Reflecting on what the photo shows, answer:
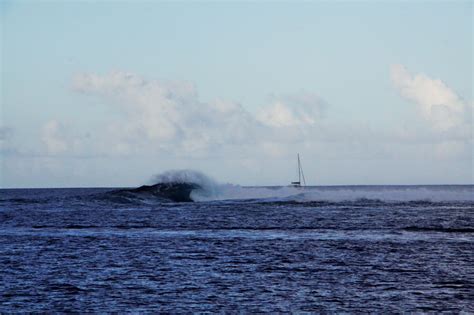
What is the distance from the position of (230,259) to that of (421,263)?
9.91 meters

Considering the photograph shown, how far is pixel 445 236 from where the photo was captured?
51.2 meters

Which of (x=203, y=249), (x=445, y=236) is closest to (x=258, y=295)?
(x=203, y=249)

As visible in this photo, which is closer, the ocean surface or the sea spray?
the ocean surface

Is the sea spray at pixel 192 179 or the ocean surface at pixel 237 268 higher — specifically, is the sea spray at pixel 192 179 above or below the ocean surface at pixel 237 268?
above

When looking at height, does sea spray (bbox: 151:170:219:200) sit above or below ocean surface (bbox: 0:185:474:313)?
above

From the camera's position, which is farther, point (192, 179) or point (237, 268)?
point (192, 179)

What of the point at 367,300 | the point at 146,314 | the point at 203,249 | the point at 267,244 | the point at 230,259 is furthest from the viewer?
the point at 267,244

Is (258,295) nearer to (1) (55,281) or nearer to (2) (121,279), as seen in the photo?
(2) (121,279)

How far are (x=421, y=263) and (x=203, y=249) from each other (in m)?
13.0

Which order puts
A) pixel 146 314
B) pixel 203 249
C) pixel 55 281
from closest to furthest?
1. pixel 146 314
2. pixel 55 281
3. pixel 203 249

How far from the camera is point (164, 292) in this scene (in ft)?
88.9

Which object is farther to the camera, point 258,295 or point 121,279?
point 121,279

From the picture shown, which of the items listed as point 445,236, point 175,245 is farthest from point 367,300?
point 445,236

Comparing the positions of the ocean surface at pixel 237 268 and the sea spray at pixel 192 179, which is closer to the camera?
the ocean surface at pixel 237 268
